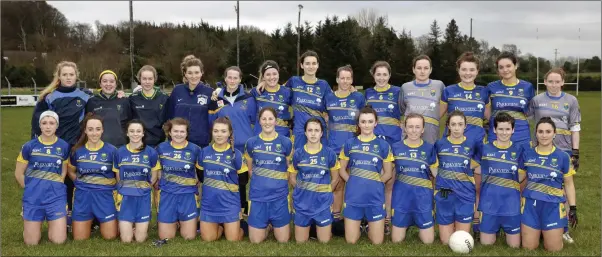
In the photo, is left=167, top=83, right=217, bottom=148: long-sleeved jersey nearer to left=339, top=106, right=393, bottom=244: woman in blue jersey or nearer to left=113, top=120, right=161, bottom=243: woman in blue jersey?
left=113, top=120, right=161, bottom=243: woman in blue jersey

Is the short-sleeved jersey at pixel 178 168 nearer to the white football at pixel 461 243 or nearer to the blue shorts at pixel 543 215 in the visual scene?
the white football at pixel 461 243

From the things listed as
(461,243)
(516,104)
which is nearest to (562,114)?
(516,104)

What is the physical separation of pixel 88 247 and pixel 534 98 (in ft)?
16.2

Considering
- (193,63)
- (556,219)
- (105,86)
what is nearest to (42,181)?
(105,86)

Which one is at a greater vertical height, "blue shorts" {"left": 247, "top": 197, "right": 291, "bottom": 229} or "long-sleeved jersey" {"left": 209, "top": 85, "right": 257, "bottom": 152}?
"long-sleeved jersey" {"left": 209, "top": 85, "right": 257, "bottom": 152}

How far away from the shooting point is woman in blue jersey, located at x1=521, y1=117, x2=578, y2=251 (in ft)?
16.6

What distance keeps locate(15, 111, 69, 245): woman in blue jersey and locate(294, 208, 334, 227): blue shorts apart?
A: 2.40 m

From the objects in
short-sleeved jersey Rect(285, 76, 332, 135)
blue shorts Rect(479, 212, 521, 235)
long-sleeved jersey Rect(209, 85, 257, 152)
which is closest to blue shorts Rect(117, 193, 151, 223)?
long-sleeved jersey Rect(209, 85, 257, 152)

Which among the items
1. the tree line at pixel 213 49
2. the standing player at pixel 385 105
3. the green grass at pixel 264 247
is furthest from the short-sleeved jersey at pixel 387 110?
the tree line at pixel 213 49

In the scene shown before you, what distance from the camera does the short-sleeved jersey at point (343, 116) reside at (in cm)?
591

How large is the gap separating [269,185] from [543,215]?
268 centimetres

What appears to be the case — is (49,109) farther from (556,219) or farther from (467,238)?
(556,219)

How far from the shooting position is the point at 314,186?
207 inches

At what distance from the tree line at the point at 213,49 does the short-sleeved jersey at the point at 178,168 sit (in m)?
34.4
